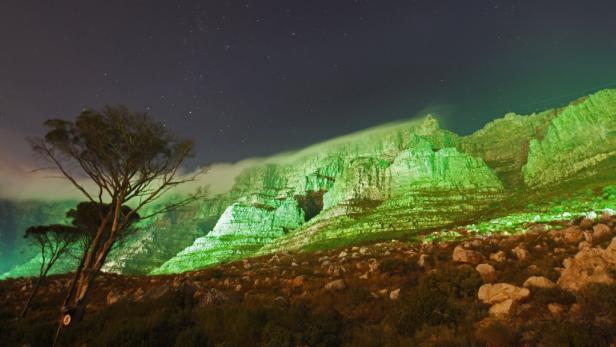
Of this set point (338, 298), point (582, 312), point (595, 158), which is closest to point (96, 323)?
point (338, 298)

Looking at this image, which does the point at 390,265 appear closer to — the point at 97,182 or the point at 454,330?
the point at 454,330

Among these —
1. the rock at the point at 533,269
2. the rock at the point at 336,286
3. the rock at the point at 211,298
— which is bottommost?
the rock at the point at 336,286

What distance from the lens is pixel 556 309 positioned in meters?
9.08

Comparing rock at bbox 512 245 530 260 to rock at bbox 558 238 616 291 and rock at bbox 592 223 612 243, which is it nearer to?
rock at bbox 558 238 616 291

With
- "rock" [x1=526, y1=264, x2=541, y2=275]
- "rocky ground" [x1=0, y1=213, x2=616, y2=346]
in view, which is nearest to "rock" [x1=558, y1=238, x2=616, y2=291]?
"rocky ground" [x1=0, y1=213, x2=616, y2=346]

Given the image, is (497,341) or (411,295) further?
(411,295)

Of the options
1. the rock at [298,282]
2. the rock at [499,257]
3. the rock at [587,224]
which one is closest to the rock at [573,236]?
the rock at [587,224]

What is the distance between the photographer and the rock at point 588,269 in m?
10.0

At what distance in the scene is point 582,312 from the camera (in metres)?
8.52

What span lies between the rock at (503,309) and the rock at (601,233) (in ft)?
36.5

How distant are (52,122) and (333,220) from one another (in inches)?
6020

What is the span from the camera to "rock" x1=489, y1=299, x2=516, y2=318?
9.68 metres

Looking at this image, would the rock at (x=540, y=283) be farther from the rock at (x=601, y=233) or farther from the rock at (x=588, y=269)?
the rock at (x=601, y=233)

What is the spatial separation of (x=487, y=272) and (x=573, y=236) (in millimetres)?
8885
